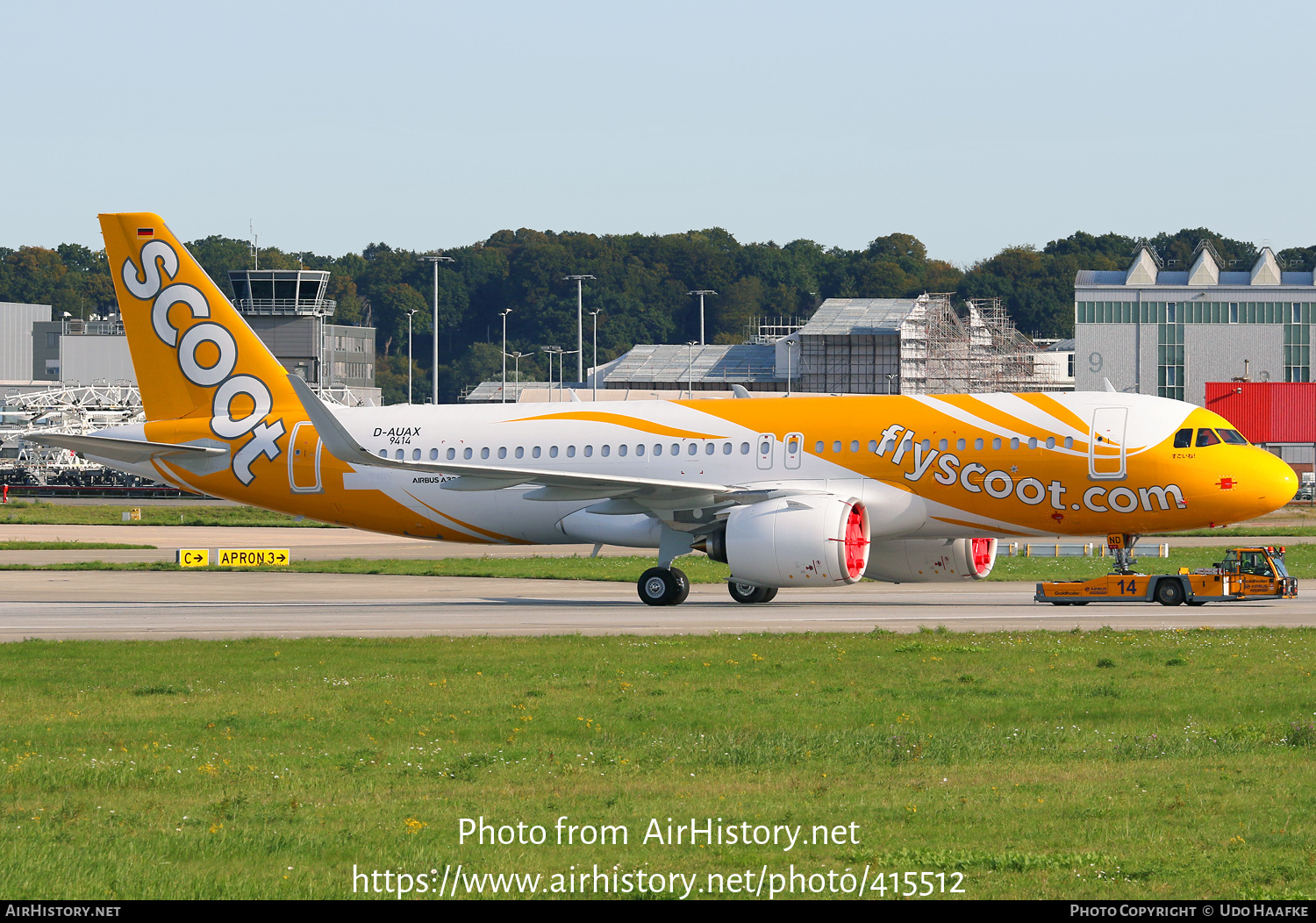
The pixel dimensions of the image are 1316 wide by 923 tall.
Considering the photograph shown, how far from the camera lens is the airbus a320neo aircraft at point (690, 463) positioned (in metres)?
34.6

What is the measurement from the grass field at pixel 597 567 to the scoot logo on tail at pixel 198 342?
9.74 metres

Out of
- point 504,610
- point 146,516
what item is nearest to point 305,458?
point 504,610

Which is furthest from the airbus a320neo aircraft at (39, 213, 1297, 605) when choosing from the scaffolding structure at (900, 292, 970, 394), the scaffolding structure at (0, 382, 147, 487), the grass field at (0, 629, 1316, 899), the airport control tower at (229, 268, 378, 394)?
the scaffolding structure at (900, 292, 970, 394)

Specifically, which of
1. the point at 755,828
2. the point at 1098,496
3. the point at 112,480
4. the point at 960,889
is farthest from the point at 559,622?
the point at 112,480

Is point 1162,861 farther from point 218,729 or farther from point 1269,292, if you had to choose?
point 1269,292

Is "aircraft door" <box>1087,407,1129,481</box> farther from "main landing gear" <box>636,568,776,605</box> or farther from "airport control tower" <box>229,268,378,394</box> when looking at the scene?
"airport control tower" <box>229,268,378,394</box>

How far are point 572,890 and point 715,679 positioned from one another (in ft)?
39.4

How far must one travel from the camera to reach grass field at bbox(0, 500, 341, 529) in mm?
78062

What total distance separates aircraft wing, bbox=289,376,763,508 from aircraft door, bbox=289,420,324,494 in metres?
4.33

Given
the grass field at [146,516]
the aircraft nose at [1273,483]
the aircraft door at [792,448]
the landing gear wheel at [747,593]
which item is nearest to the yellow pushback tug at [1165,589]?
the aircraft nose at [1273,483]

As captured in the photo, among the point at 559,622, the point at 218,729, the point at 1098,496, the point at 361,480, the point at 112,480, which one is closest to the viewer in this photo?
the point at 218,729

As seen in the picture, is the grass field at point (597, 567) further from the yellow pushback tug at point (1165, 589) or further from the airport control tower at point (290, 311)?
the airport control tower at point (290, 311)

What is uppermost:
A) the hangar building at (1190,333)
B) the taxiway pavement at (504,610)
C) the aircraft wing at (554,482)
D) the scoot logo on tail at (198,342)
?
the hangar building at (1190,333)

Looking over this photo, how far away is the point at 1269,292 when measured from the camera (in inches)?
5290
